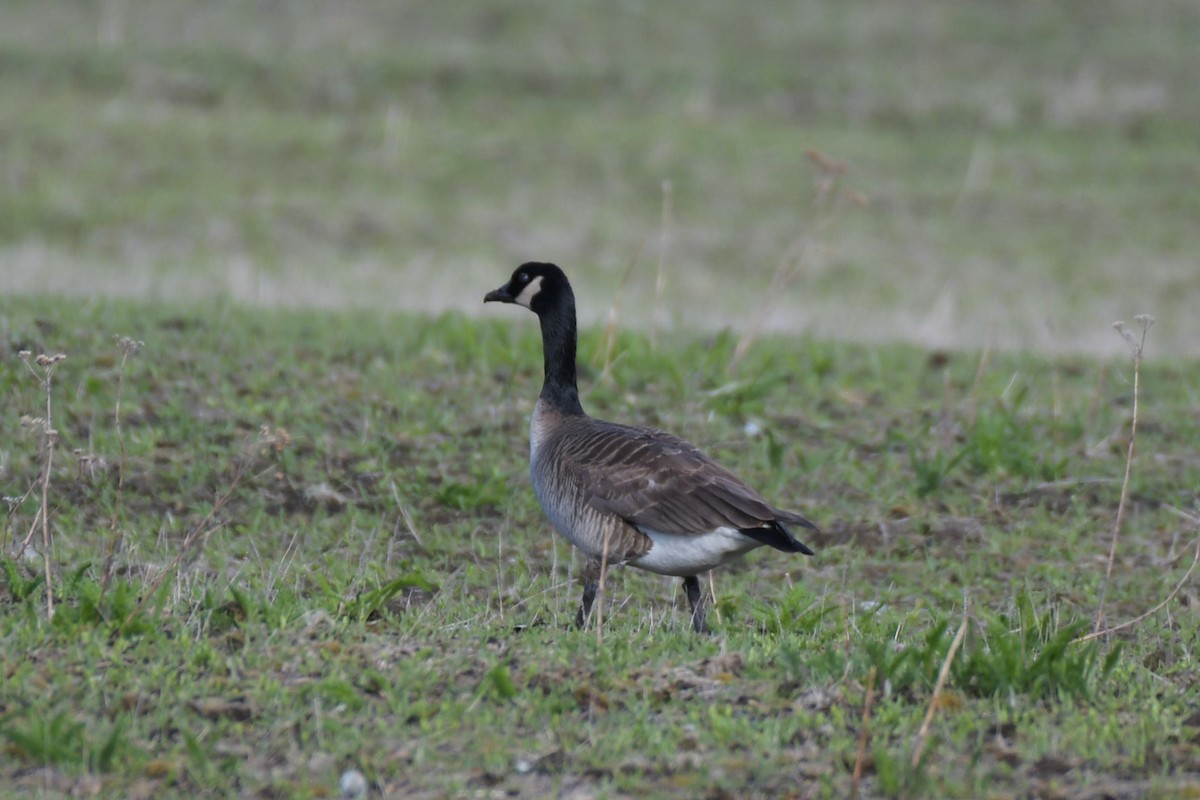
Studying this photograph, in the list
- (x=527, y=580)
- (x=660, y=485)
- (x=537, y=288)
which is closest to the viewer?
(x=660, y=485)

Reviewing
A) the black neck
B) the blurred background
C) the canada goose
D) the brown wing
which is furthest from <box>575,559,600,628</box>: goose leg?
the blurred background

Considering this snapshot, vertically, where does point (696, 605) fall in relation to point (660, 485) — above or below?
below

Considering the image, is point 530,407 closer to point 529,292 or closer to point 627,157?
point 529,292

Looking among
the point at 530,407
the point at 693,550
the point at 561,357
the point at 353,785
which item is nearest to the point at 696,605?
the point at 693,550

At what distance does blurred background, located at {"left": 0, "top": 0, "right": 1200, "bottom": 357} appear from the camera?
1659 centimetres

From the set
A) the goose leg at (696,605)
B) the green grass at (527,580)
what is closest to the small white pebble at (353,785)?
the green grass at (527,580)

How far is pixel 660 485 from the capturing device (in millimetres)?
6203

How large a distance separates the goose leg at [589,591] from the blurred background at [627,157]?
6771 millimetres

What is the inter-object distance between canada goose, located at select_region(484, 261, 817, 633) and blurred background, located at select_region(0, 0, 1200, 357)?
6.50 meters

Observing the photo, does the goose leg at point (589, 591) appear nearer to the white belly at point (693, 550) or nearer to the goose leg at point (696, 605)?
the white belly at point (693, 550)

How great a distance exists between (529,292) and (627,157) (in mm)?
14463

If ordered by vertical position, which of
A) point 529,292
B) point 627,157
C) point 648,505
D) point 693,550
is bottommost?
point 693,550

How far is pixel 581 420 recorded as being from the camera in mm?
7008

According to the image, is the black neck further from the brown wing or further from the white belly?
the white belly
